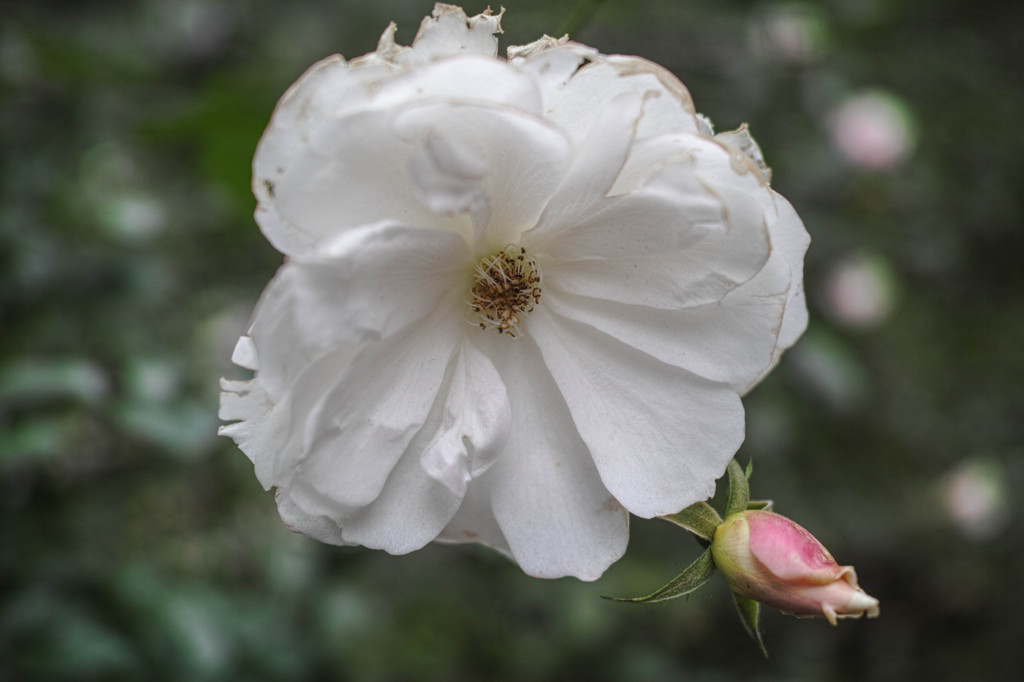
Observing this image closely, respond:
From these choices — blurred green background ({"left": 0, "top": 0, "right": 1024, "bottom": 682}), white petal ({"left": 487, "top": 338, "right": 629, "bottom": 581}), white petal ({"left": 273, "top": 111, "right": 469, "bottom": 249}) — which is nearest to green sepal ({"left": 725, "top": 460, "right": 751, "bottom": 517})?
white petal ({"left": 487, "top": 338, "right": 629, "bottom": 581})

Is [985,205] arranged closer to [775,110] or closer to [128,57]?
[775,110]

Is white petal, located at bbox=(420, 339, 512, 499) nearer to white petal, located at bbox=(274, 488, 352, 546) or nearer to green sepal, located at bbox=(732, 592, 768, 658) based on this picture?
white petal, located at bbox=(274, 488, 352, 546)

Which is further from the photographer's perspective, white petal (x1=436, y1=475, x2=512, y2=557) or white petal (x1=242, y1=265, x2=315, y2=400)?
white petal (x1=436, y1=475, x2=512, y2=557)

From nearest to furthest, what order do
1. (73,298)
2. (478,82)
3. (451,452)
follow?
(478,82) < (451,452) < (73,298)

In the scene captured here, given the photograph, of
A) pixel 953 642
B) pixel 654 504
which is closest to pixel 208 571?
pixel 654 504

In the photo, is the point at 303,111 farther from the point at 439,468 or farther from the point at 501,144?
the point at 439,468

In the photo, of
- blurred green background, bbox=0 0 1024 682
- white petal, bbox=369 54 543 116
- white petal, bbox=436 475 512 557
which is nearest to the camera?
white petal, bbox=369 54 543 116

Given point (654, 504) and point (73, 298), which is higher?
point (654, 504)
